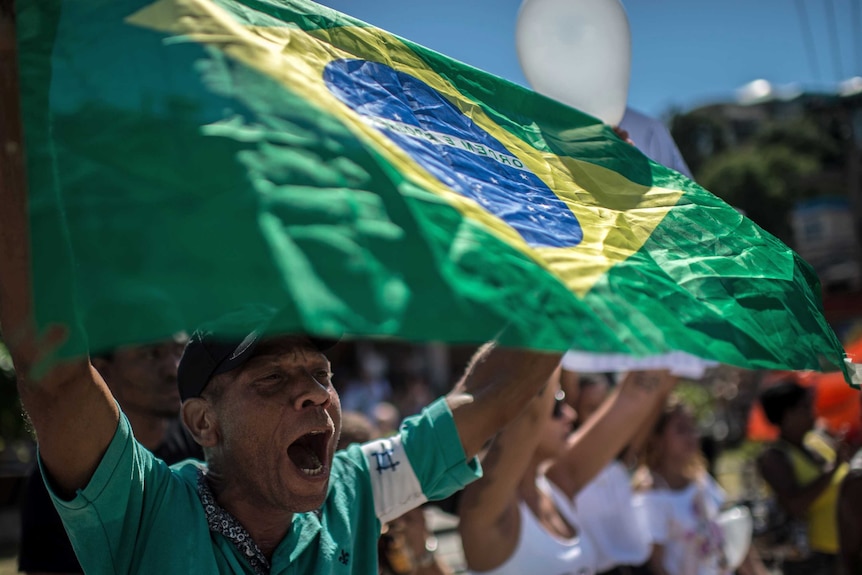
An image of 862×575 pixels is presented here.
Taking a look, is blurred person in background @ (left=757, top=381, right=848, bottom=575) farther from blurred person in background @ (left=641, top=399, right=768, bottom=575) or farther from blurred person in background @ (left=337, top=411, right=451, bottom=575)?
blurred person in background @ (left=337, top=411, right=451, bottom=575)

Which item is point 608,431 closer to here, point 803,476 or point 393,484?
point 393,484

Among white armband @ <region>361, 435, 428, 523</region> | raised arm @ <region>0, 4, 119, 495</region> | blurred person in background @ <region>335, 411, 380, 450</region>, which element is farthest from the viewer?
blurred person in background @ <region>335, 411, 380, 450</region>

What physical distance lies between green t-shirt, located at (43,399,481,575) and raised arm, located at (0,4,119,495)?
0.16ft

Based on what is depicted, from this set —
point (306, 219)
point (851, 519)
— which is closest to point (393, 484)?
point (306, 219)

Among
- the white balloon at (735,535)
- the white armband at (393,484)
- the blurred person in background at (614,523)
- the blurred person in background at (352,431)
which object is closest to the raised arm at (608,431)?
the blurred person in background at (614,523)

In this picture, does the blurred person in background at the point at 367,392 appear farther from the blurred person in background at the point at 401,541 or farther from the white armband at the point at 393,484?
the white armband at the point at 393,484

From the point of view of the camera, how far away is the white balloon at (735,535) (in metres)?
4.51

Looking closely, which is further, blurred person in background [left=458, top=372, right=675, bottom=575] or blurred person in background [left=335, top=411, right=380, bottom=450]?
blurred person in background [left=335, top=411, right=380, bottom=450]

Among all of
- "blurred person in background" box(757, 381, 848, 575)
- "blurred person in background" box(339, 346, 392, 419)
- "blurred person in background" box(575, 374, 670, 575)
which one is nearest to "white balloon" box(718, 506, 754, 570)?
"blurred person in background" box(757, 381, 848, 575)

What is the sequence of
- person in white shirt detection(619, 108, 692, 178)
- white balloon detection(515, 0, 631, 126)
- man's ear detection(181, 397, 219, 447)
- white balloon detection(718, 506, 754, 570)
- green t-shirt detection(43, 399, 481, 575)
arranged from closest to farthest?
1. green t-shirt detection(43, 399, 481, 575)
2. man's ear detection(181, 397, 219, 447)
3. white balloon detection(515, 0, 631, 126)
4. person in white shirt detection(619, 108, 692, 178)
5. white balloon detection(718, 506, 754, 570)

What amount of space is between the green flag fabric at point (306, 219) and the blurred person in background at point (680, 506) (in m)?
2.98

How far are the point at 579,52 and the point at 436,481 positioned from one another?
1.30m

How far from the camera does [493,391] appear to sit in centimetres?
215

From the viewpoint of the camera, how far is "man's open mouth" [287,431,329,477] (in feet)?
5.82
